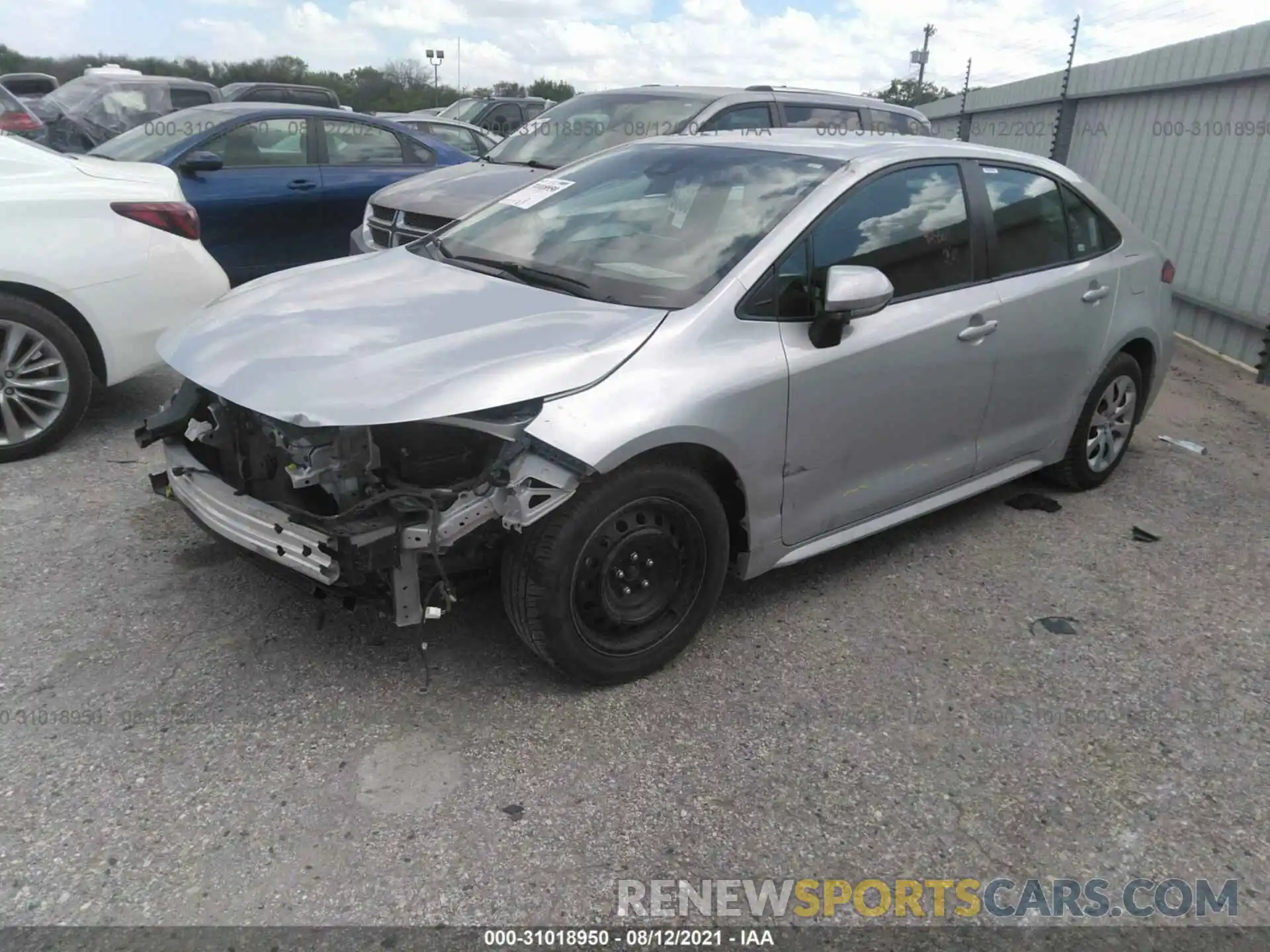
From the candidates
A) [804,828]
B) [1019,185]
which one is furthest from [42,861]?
[1019,185]

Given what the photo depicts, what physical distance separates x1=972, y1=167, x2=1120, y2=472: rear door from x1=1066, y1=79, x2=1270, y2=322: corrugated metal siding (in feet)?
12.6

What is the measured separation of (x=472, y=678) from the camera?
3188 millimetres

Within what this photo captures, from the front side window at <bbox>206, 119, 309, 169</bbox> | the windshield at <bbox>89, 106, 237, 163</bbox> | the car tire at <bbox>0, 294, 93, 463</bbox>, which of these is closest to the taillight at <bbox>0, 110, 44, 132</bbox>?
the windshield at <bbox>89, 106, 237, 163</bbox>

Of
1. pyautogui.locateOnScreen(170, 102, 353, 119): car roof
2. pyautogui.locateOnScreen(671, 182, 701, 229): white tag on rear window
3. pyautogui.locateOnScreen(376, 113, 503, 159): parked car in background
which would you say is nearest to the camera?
pyautogui.locateOnScreen(671, 182, 701, 229): white tag on rear window

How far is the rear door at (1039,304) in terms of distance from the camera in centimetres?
409

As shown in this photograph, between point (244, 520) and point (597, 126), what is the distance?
17.4 ft

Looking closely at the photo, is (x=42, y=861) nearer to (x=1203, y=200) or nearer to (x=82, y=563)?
(x=82, y=563)

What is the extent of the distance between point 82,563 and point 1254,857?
406cm

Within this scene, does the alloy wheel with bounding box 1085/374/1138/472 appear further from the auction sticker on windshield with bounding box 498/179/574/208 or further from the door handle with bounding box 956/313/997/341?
the auction sticker on windshield with bounding box 498/179/574/208

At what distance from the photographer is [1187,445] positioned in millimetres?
5836

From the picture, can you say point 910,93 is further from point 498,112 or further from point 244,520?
point 244,520

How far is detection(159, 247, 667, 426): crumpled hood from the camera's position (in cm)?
271

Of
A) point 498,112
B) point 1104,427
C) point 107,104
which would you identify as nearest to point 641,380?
A: point 1104,427

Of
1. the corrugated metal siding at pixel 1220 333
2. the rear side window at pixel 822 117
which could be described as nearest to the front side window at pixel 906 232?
the rear side window at pixel 822 117
